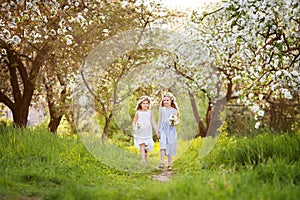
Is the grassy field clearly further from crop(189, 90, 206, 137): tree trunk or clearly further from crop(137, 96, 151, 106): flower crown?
crop(137, 96, 151, 106): flower crown

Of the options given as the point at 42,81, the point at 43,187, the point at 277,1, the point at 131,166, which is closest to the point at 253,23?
the point at 277,1

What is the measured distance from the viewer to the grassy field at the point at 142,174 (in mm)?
4973

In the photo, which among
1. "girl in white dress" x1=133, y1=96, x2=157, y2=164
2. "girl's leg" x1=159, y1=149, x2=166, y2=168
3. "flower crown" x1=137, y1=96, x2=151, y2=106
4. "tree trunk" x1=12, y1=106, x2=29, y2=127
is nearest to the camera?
"girl's leg" x1=159, y1=149, x2=166, y2=168

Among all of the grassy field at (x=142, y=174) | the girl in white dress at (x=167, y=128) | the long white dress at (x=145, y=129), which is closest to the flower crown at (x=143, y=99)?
the long white dress at (x=145, y=129)

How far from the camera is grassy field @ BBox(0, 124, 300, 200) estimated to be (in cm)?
497

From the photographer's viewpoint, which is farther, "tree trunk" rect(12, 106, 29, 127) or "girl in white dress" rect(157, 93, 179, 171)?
"tree trunk" rect(12, 106, 29, 127)

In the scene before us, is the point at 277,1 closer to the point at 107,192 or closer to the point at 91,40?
the point at 107,192

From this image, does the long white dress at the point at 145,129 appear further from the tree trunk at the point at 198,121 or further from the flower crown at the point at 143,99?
the tree trunk at the point at 198,121

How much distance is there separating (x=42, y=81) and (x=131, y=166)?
4.43 metres

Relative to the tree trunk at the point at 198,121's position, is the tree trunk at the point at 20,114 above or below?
above

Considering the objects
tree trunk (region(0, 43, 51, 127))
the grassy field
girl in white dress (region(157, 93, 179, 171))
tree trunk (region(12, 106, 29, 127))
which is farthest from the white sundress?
tree trunk (region(12, 106, 29, 127))

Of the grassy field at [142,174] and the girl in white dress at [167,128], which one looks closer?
the grassy field at [142,174]

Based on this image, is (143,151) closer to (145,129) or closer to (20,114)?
(145,129)

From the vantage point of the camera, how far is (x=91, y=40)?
32.9 ft
